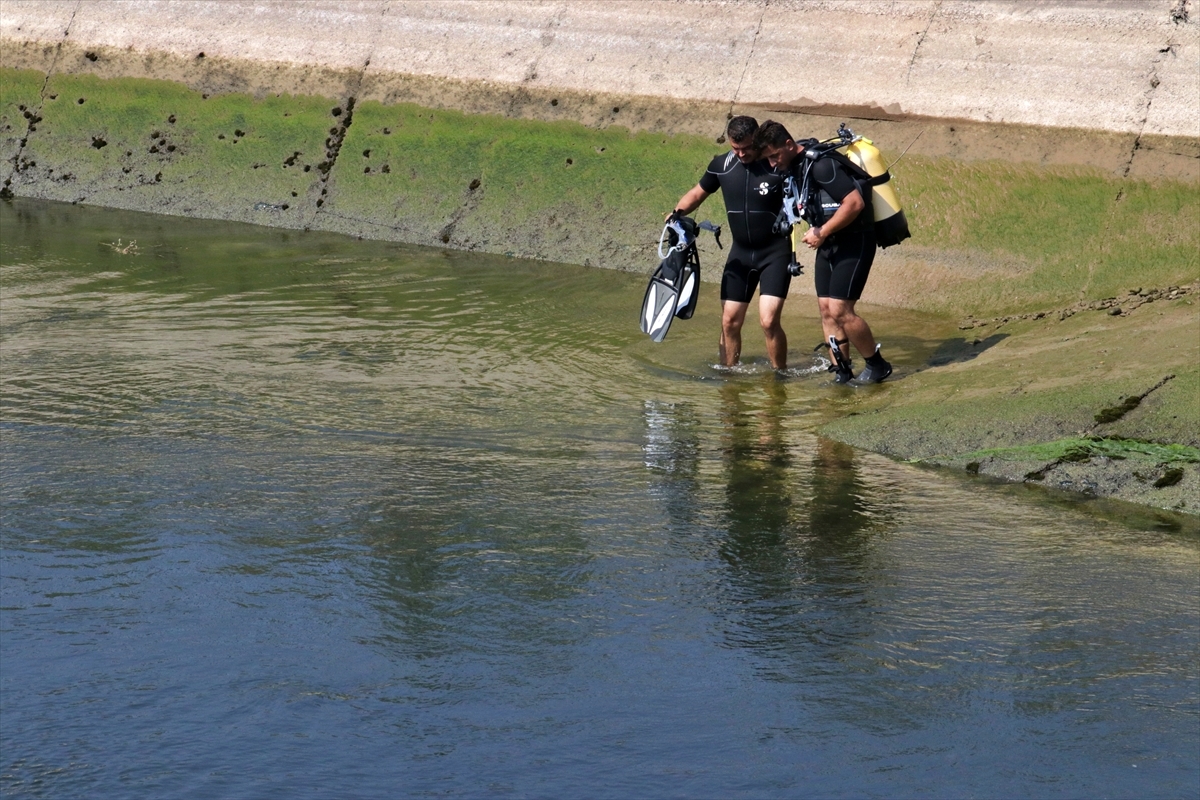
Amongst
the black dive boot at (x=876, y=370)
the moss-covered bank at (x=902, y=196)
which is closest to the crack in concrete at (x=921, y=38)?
the moss-covered bank at (x=902, y=196)

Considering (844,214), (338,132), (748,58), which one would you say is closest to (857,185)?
(844,214)

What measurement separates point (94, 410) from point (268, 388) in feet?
3.31

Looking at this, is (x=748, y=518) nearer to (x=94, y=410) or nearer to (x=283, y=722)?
(x=283, y=722)

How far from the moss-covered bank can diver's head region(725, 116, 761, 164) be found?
165 centimetres

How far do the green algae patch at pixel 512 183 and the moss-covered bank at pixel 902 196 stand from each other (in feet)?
A: 0.06

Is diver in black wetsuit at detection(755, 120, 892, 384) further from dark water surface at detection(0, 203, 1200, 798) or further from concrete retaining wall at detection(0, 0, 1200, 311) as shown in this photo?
concrete retaining wall at detection(0, 0, 1200, 311)

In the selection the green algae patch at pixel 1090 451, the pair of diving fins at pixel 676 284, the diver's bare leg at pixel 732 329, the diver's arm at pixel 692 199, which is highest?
the diver's arm at pixel 692 199

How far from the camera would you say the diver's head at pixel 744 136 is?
8.73 m

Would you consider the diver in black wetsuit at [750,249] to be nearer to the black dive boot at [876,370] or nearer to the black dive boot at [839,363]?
the black dive boot at [839,363]

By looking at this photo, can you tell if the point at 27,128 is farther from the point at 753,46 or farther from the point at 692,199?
the point at 692,199

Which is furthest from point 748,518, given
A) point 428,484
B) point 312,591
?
point 312,591

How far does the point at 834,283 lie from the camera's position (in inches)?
353

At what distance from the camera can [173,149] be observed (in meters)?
13.8

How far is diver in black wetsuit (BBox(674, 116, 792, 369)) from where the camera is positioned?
914 cm
